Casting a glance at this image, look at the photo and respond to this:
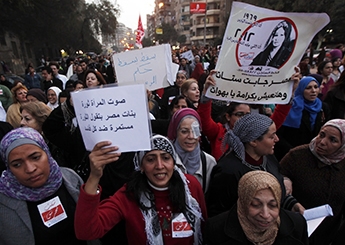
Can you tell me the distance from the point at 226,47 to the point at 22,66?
33269 mm

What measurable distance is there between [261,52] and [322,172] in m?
1.32

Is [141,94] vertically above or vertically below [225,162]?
above

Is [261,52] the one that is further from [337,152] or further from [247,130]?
[337,152]

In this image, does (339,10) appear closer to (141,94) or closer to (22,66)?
(141,94)

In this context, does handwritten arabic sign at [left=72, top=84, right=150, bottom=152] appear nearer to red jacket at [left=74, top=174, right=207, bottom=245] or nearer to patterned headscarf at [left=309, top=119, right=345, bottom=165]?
red jacket at [left=74, top=174, right=207, bottom=245]

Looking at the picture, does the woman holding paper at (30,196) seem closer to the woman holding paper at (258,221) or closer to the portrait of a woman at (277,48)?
the woman holding paper at (258,221)

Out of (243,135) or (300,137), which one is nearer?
(243,135)

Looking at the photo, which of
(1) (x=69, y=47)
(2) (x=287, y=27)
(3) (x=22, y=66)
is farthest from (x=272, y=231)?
(1) (x=69, y=47)

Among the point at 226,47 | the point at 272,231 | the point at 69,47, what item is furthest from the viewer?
the point at 69,47

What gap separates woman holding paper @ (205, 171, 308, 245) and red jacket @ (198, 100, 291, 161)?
1280 mm

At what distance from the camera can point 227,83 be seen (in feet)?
8.74

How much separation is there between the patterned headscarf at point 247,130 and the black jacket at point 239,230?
1.88ft

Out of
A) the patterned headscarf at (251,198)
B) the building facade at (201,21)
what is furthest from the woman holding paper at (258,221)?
the building facade at (201,21)

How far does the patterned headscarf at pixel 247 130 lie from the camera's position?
6.64 feet
